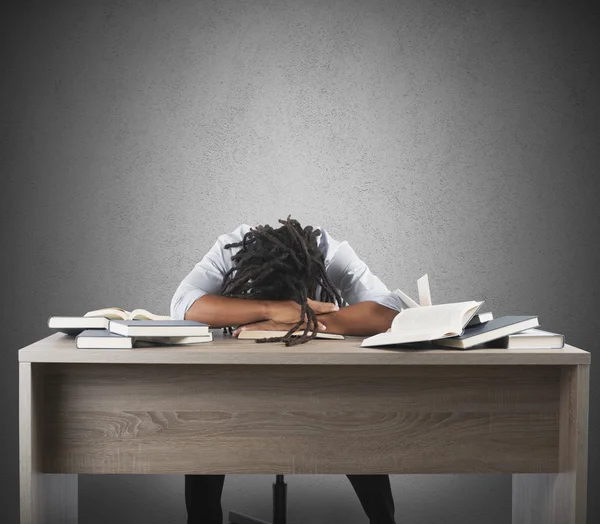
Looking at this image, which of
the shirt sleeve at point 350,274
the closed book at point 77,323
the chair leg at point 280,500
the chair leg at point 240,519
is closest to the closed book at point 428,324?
the shirt sleeve at point 350,274

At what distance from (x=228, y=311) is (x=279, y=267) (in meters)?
0.16

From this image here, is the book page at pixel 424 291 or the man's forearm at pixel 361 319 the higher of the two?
the book page at pixel 424 291

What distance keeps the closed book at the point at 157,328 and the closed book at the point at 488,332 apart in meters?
0.51

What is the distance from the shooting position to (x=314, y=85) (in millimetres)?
3283

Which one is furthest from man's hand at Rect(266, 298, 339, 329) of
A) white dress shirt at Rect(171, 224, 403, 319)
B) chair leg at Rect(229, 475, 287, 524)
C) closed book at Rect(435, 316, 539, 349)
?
chair leg at Rect(229, 475, 287, 524)

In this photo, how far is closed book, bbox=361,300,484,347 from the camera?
145 cm

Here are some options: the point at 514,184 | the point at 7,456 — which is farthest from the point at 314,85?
the point at 7,456

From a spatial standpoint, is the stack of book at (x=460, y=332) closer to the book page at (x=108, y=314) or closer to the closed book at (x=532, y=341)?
the closed book at (x=532, y=341)

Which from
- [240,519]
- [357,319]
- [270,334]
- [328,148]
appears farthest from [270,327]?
[328,148]

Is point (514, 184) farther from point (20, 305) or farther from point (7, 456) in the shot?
point (7, 456)

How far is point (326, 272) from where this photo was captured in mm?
1896

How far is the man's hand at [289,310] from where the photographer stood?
5.75 ft

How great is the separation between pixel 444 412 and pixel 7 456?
7.70 ft

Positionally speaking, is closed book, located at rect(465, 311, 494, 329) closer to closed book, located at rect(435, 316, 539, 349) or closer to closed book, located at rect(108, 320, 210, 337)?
closed book, located at rect(435, 316, 539, 349)
